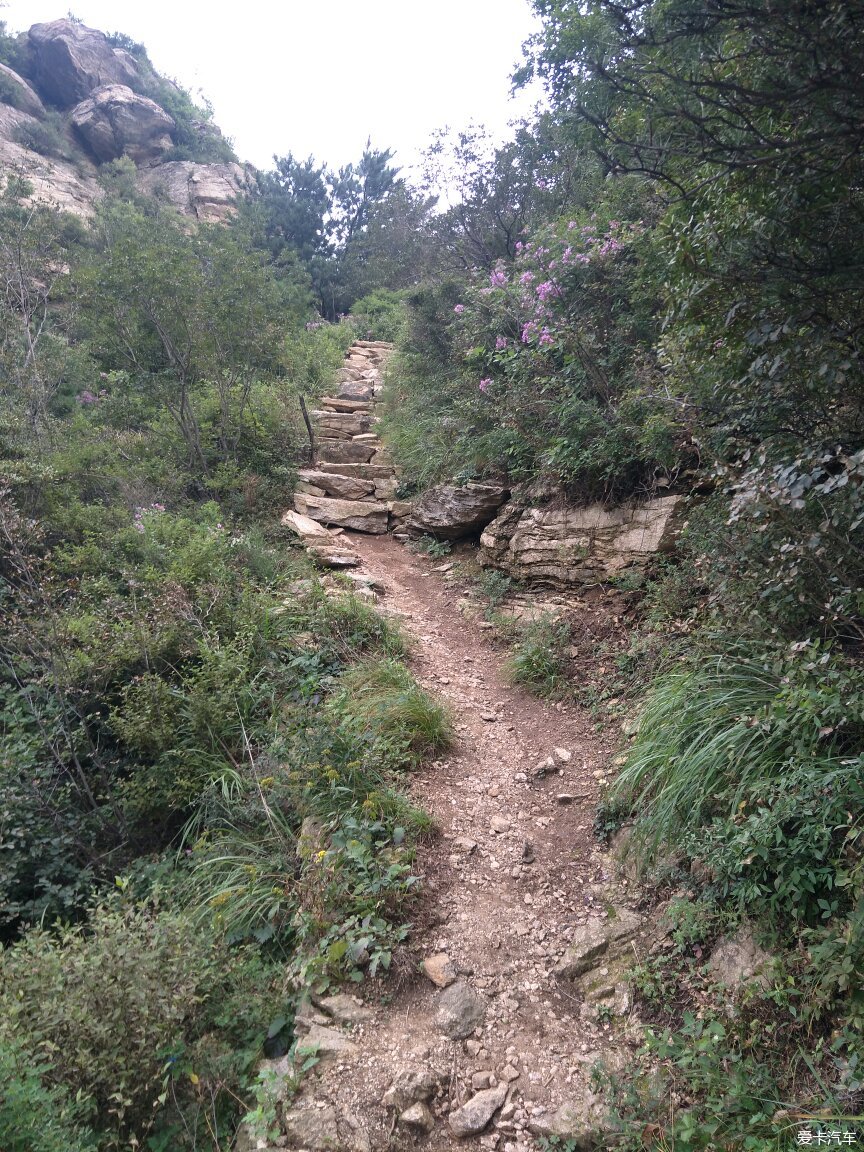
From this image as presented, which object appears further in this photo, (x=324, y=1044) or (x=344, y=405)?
(x=344, y=405)

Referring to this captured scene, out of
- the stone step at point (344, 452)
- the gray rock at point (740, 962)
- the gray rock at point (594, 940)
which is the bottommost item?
the gray rock at point (594, 940)

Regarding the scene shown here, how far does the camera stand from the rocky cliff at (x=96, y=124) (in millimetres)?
23859

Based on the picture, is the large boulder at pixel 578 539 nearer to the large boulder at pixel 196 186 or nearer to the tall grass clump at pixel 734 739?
the tall grass clump at pixel 734 739

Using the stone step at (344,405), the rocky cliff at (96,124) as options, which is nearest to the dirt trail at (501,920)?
the stone step at (344,405)

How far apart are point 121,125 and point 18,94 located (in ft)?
12.2

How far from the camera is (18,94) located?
24.0 metres

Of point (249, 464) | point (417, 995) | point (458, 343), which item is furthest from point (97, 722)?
point (458, 343)

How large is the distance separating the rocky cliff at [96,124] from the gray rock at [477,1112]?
92.7 feet

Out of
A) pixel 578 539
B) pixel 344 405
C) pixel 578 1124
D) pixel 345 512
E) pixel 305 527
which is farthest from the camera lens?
pixel 344 405

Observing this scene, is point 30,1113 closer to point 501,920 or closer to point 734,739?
point 501,920

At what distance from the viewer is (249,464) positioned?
959 cm

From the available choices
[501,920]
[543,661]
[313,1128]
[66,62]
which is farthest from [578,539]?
[66,62]

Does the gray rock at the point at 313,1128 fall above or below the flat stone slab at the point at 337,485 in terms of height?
below

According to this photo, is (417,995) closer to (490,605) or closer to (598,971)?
(598,971)
